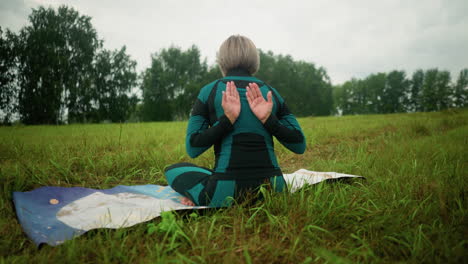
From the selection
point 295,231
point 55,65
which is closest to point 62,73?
point 55,65

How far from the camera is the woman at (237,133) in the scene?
1.91m

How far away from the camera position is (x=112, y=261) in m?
1.39

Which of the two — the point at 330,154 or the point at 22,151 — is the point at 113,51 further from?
the point at 330,154

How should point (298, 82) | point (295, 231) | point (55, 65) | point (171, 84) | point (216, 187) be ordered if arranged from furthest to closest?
point (298, 82), point (171, 84), point (55, 65), point (216, 187), point (295, 231)

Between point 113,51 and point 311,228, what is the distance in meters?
32.5

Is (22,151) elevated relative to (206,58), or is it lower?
lower

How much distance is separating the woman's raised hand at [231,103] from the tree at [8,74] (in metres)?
25.1

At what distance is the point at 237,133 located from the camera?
1.93 metres

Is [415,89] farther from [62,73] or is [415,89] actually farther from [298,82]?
[62,73]

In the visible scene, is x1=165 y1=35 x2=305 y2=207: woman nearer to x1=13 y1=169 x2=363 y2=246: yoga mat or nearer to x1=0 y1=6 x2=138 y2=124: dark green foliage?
x1=13 y1=169 x2=363 y2=246: yoga mat

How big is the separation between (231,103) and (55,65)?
28.5 meters

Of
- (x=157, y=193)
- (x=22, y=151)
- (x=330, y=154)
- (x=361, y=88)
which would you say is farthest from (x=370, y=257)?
(x=361, y=88)

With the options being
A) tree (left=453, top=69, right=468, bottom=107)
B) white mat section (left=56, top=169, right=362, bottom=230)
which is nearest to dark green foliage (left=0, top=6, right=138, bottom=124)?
white mat section (left=56, top=169, right=362, bottom=230)

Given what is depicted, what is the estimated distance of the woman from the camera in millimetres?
1905
